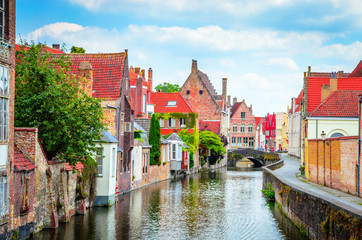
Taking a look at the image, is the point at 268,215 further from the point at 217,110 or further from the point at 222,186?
the point at 217,110

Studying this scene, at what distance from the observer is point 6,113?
14.6 metres

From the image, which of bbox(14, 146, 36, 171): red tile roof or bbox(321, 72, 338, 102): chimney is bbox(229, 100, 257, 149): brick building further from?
bbox(14, 146, 36, 171): red tile roof

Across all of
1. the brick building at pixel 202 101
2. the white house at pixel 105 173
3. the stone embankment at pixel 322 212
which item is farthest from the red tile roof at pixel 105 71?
the brick building at pixel 202 101

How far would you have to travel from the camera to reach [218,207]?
88.2 ft

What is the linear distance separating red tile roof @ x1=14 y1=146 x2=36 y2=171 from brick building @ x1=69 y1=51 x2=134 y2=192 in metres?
12.4

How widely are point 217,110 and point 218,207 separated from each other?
4595 cm

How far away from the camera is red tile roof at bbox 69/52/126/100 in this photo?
100 ft

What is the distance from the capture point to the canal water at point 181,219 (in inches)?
735

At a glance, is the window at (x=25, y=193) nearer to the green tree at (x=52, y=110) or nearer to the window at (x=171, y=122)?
the green tree at (x=52, y=110)

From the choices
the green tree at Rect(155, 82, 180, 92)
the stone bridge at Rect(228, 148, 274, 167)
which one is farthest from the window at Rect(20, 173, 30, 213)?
the green tree at Rect(155, 82, 180, 92)

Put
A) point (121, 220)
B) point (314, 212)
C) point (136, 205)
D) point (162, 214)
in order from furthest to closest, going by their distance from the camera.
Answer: point (136, 205)
point (162, 214)
point (121, 220)
point (314, 212)

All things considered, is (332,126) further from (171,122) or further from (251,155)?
(251,155)

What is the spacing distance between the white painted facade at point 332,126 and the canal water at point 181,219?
6.59m

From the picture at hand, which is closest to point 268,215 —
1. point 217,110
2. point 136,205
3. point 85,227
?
point 136,205
